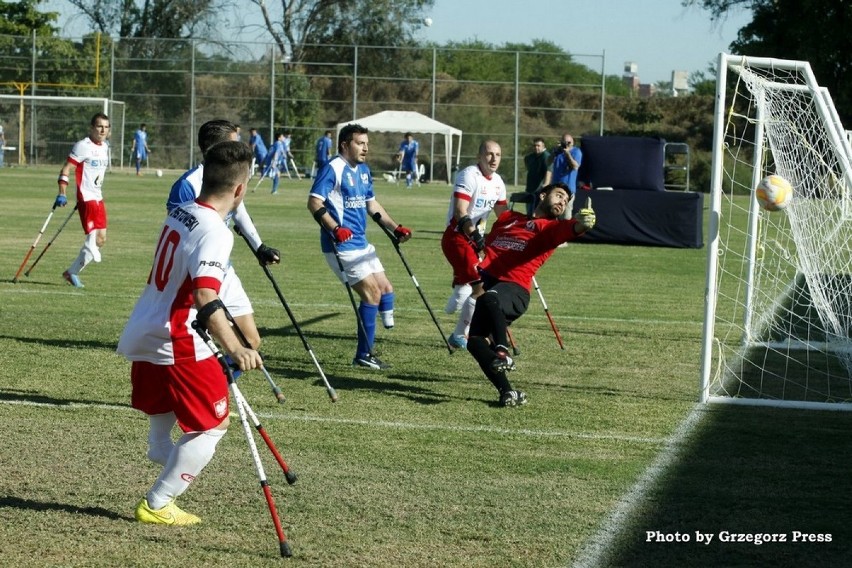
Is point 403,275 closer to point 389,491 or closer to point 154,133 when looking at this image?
point 389,491

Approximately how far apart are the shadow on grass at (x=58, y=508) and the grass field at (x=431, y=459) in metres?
0.02

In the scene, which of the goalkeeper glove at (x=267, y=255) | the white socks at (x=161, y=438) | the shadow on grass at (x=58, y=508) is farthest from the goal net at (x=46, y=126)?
the white socks at (x=161, y=438)

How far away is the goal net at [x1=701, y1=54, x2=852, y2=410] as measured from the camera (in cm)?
861

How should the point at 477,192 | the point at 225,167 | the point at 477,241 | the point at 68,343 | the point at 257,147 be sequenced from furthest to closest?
the point at 257,147, the point at 477,192, the point at 68,343, the point at 477,241, the point at 225,167

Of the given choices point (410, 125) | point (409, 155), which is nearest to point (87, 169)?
point (409, 155)

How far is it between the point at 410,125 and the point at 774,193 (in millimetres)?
36150

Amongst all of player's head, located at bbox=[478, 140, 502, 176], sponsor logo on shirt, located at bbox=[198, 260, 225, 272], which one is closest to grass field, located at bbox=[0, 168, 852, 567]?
sponsor logo on shirt, located at bbox=[198, 260, 225, 272]

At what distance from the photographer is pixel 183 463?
5.30 metres

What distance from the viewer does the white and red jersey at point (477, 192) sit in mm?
11031

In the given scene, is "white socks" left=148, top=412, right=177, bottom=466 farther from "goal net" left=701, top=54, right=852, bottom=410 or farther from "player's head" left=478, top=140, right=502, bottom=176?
"player's head" left=478, top=140, right=502, bottom=176

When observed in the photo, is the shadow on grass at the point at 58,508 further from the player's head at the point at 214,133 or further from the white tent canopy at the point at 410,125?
the white tent canopy at the point at 410,125

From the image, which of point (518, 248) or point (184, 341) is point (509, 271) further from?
point (184, 341)

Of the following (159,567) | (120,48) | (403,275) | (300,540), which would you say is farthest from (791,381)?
(120,48)

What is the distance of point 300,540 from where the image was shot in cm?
526
